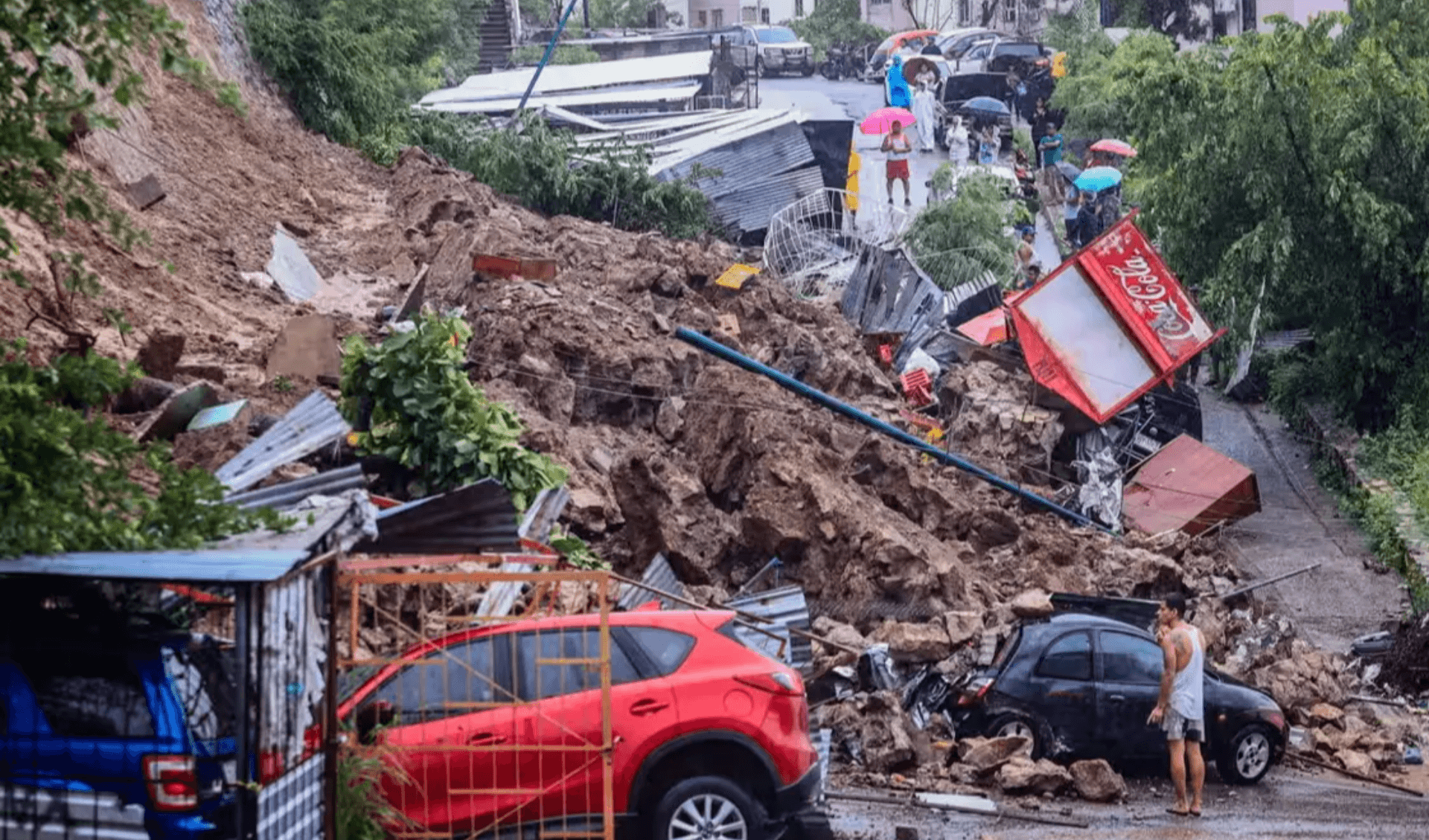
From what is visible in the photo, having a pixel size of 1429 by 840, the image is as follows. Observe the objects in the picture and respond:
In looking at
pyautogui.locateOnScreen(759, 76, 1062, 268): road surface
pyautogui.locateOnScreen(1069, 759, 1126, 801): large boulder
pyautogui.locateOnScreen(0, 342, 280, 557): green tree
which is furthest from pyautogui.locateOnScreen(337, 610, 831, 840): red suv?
pyautogui.locateOnScreen(759, 76, 1062, 268): road surface

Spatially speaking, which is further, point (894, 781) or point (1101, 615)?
point (1101, 615)

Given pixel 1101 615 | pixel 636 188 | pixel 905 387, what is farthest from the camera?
pixel 636 188

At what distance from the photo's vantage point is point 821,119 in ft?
128

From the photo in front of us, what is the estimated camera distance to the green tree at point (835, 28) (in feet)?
220

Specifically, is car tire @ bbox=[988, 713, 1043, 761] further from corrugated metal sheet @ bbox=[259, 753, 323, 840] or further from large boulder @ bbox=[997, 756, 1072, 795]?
corrugated metal sheet @ bbox=[259, 753, 323, 840]

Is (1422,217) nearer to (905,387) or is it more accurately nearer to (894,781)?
(905,387)

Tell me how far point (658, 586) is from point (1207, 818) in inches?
168

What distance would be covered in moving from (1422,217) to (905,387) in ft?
23.0

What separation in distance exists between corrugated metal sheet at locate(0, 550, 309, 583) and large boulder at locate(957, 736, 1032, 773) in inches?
266

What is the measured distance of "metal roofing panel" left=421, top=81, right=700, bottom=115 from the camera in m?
39.5

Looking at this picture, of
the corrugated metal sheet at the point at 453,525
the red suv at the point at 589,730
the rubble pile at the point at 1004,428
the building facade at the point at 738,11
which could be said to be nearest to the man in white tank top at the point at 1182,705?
the red suv at the point at 589,730

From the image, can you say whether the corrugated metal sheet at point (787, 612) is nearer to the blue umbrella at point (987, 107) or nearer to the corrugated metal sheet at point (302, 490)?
the corrugated metal sheet at point (302, 490)

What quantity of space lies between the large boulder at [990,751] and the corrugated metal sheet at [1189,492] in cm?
823

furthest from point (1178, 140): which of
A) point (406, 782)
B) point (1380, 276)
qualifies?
point (406, 782)
